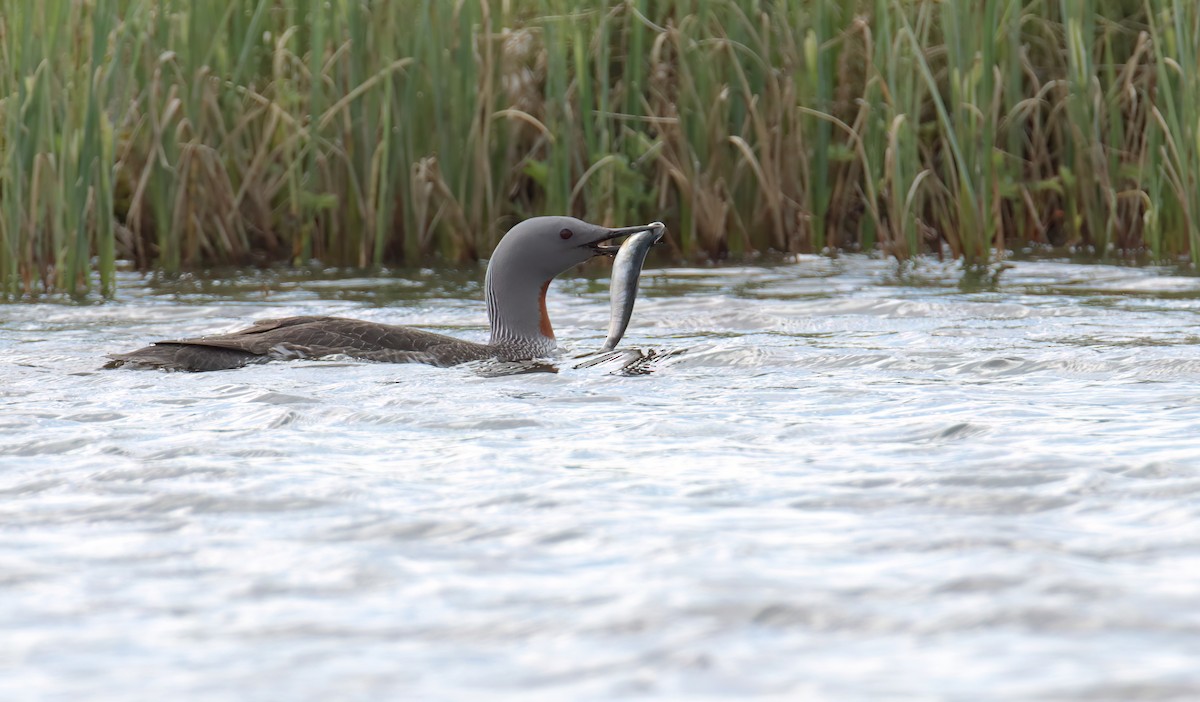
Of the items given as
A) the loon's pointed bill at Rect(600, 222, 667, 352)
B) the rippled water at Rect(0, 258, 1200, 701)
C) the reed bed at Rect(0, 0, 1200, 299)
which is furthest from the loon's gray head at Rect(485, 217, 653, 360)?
the reed bed at Rect(0, 0, 1200, 299)

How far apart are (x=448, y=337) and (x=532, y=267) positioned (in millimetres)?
539

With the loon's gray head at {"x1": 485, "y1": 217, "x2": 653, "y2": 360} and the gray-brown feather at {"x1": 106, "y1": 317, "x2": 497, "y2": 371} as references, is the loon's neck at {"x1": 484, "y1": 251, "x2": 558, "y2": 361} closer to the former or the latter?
the loon's gray head at {"x1": 485, "y1": 217, "x2": 653, "y2": 360}

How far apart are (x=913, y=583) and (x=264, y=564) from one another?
1.22 m

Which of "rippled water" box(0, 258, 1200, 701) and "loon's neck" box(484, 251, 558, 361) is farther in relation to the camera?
"loon's neck" box(484, 251, 558, 361)

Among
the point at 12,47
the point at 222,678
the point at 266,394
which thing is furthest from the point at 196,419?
the point at 12,47

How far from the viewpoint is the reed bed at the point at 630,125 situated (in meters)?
9.38

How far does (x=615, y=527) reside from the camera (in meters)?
3.54

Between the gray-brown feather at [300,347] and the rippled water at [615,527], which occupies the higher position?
the gray-brown feather at [300,347]

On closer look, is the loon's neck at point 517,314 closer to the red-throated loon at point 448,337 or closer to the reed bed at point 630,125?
the red-throated loon at point 448,337

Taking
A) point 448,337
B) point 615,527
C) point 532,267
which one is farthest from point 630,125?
point 615,527

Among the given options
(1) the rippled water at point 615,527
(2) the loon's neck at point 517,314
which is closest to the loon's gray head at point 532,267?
(2) the loon's neck at point 517,314

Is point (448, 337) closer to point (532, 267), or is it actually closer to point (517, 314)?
point (517, 314)

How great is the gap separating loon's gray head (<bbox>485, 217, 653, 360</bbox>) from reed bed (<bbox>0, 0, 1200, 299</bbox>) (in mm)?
2441

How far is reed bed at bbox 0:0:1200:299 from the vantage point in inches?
369
